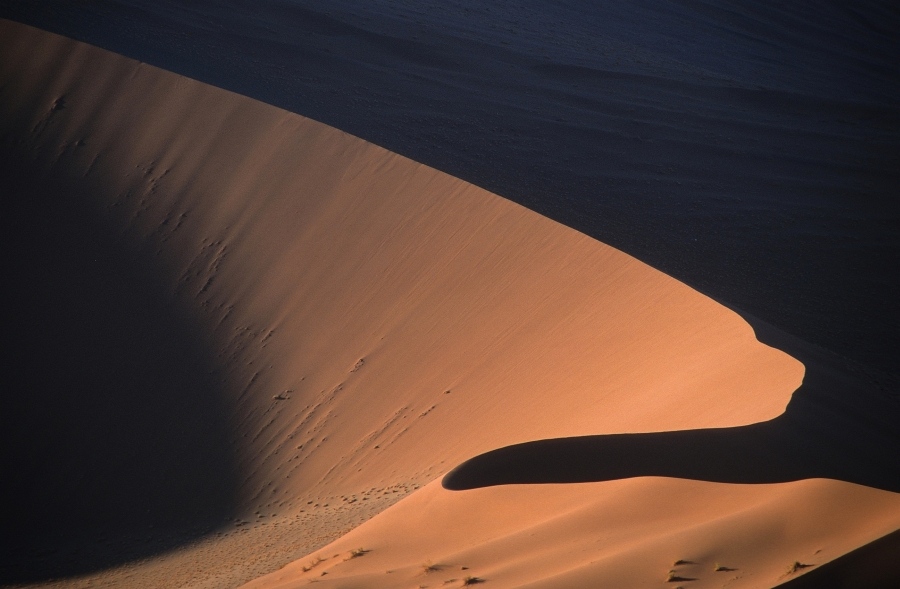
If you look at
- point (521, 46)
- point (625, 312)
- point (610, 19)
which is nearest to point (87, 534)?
point (625, 312)

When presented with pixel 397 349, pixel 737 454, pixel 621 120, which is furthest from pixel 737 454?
pixel 621 120

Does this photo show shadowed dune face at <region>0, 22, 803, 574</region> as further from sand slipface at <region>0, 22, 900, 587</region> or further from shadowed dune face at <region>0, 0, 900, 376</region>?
shadowed dune face at <region>0, 0, 900, 376</region>

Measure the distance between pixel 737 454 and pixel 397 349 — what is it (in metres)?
5.33

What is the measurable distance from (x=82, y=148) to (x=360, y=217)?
4.73m

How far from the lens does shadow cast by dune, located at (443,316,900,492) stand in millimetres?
4230

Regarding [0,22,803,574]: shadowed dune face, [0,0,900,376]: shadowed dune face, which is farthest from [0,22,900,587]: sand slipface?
[0,0,900,376]: shadowed dune face

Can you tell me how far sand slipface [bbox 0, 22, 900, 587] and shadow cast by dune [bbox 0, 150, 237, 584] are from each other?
313 mm

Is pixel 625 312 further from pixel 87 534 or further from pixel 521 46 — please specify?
pixel 521 46

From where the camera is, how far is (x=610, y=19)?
86.5 feet

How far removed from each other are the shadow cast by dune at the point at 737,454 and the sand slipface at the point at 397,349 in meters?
0.10

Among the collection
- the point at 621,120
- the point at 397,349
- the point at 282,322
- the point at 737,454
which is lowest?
the point at 737,454

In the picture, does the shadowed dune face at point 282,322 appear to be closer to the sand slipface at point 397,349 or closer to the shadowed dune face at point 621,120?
the sand slipface at point 397,349

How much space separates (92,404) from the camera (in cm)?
917

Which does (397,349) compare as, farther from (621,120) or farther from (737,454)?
(621,120)
